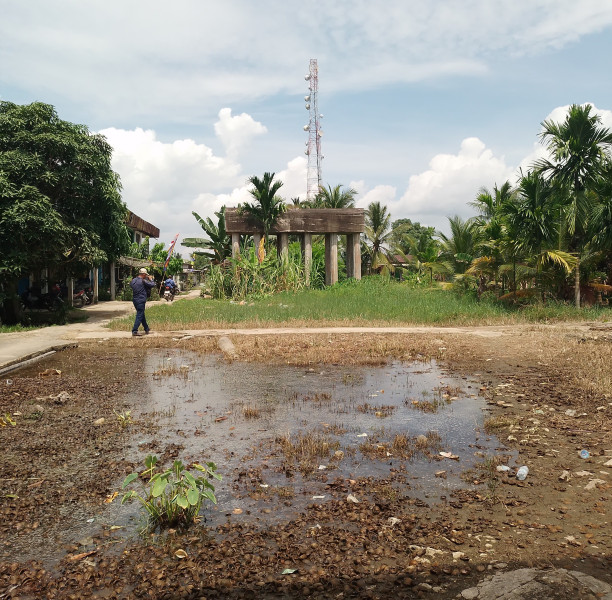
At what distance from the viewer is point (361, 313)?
16047 mm

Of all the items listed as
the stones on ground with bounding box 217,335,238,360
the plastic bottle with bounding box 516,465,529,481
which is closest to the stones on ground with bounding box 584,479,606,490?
the plastic bottle with bounding box 516,465,529,481

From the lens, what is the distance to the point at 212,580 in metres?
3.04

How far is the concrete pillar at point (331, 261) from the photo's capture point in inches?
957

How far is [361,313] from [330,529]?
41.4ft

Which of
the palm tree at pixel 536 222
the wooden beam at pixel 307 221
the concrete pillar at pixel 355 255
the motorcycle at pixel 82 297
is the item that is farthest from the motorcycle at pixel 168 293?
the palm tree at pixel 536 222

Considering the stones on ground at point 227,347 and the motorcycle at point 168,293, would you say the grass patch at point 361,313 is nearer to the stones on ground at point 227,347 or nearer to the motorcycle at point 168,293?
the stones on ground at point 227,347

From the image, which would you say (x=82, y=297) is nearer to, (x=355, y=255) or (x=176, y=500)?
(x=355, y=255)

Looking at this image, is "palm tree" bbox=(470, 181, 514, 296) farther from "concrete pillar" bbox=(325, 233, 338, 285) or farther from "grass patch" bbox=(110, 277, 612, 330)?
"concrete pillar" bbox=(325, 233, 338, 285)

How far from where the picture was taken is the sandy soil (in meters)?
3.02

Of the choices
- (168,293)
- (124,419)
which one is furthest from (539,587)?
(168,293)

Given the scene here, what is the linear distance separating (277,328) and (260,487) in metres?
9.87

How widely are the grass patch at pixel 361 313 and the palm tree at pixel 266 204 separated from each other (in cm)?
522

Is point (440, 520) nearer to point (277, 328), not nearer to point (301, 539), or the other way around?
point (301, 539)

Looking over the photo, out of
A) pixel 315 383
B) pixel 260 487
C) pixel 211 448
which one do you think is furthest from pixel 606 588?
pixel 315 383
